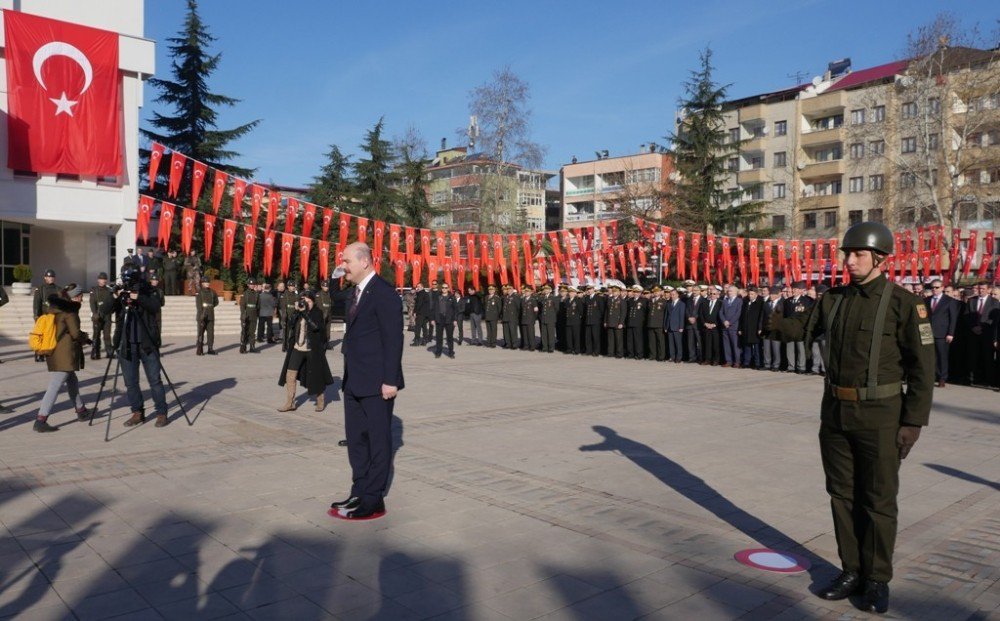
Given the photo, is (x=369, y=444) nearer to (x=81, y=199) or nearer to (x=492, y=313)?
(x=492, y=313)

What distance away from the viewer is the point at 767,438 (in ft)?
29.9

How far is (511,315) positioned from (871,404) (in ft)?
65.8

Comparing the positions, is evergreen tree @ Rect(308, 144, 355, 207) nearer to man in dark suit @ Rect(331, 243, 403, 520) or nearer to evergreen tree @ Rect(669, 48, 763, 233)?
evergreen tree @ Rect(669, 48, 763, 233)

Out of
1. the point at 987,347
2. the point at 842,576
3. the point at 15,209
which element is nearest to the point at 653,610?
the point at 842,576

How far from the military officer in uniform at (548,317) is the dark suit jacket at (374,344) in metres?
17.1

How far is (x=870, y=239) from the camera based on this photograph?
4.27m

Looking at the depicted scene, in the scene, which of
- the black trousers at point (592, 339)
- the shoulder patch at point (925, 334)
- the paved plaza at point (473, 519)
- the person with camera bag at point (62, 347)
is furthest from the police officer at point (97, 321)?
the shoulder patch at point (925, 334)

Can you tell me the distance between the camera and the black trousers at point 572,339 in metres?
22.4

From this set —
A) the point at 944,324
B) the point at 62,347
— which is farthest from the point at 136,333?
the point at 944,324

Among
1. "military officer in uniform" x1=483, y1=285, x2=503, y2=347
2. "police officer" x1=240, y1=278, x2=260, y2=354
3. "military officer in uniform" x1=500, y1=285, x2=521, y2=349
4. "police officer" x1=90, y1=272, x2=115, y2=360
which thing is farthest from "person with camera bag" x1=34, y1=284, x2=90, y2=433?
"military officer in uniform" x1=483, y1=285, x2=503, y2=347

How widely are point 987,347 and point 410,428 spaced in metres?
11.7

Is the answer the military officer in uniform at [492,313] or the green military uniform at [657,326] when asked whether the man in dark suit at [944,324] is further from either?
the military officer in uniform at [492,313]

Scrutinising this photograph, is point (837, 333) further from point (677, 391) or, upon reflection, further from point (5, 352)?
point (5, 352)

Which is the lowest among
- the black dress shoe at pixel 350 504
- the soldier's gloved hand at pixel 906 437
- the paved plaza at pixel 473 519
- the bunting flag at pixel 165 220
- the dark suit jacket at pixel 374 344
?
the paved plaza at pixel 473 519
